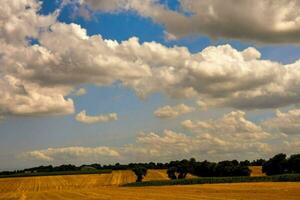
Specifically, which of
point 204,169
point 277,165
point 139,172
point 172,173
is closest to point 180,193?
point 277,165

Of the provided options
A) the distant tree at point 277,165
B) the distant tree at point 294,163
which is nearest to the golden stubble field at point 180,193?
the distant tree at point 294,163

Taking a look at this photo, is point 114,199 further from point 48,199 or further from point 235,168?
point 235,168

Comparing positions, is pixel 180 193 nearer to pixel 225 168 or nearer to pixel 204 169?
pixel 225 168

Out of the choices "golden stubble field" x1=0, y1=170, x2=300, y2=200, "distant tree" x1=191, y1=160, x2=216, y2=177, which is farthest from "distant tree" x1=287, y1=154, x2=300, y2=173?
"golden stubble field" x1=0, y1=170, x2=300, y2=200

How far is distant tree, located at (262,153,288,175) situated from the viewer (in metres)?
132

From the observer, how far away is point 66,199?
6544 cm

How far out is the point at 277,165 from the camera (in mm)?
133125

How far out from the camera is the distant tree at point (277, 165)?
433 feet

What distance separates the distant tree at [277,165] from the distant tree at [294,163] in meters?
1.43

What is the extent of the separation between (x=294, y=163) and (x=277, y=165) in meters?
6.05

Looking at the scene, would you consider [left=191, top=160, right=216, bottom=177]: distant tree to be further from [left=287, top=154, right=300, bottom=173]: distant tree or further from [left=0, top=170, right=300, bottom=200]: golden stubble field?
[left=287, top=154, right=300, bottom=173]: distant tree

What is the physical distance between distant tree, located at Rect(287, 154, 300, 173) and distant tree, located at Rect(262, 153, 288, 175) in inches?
56.2

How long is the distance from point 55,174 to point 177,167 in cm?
5486

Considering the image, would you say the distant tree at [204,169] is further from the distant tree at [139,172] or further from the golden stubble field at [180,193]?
the golden stubble field at [180,193]
